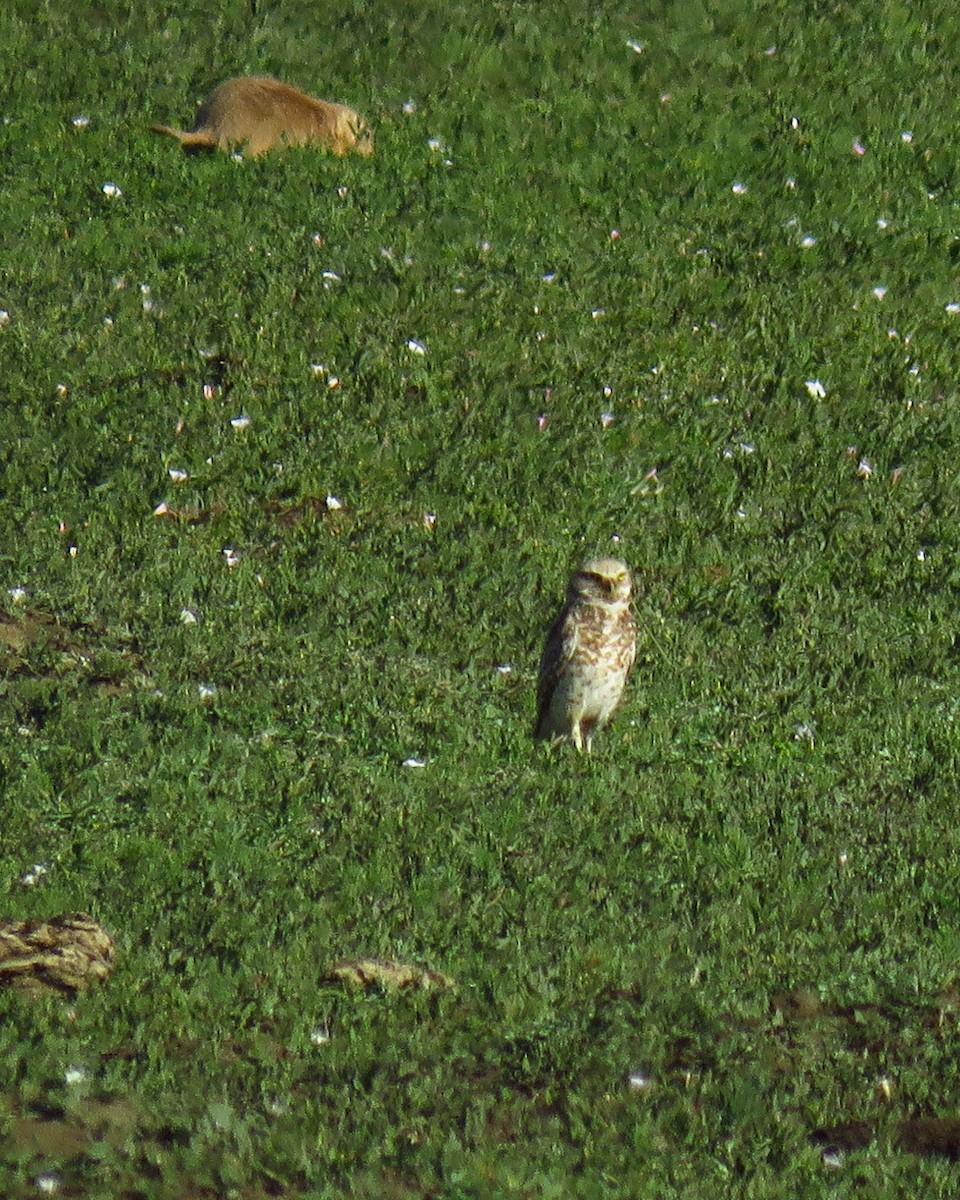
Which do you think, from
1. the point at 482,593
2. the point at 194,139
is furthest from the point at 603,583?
the point at 194,139

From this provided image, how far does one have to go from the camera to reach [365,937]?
24.0ft

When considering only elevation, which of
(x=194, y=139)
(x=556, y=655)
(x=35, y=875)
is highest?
(x=194, y=139)

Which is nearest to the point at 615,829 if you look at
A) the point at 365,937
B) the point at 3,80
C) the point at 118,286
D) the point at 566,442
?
the point at 365,937

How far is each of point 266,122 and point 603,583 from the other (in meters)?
7.50

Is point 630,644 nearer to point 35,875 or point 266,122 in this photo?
point 35,875

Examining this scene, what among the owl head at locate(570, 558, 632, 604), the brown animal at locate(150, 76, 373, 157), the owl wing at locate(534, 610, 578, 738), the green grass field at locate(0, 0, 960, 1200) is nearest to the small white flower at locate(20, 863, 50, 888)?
the green grass field at locate(0, 0, 960, 1200)

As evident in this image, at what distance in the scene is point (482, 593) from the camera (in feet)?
35.7

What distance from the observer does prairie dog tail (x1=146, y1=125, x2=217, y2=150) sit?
50.4 ft

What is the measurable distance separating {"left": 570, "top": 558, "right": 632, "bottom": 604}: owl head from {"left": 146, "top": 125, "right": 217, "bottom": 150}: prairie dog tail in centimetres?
751

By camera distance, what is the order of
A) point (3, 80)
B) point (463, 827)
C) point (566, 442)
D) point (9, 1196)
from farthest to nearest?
point (3, 80) → point (566, 442) → point (463, 827) → point (9, 1196)

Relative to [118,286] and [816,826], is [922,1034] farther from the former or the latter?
[118,286]

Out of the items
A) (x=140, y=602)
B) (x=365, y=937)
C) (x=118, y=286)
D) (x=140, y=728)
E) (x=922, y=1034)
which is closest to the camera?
(x=922, y=1034)

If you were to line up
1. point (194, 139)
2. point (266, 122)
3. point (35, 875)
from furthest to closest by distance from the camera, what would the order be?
point (194, 139) < point (266, 122) < point (35, 875)

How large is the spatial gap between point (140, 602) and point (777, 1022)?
188 inches
